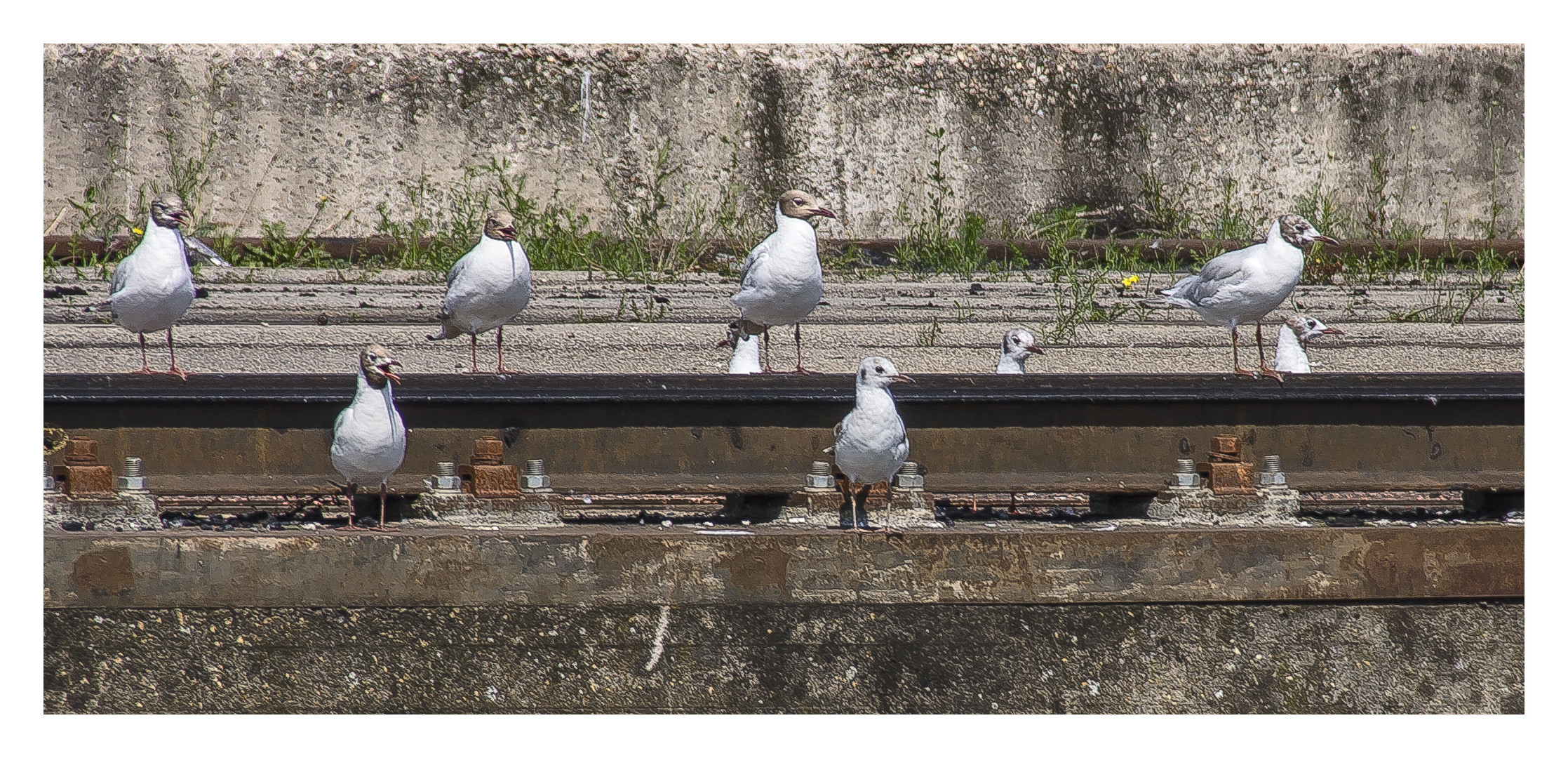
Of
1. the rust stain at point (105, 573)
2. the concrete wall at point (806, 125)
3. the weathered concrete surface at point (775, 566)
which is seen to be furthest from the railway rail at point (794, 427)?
the concrete wall at point (806, 125)

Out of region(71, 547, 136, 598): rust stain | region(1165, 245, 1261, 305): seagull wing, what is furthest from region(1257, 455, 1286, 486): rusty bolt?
region(71, 547, 136, 598): rust stain

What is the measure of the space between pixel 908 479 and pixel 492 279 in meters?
2.45

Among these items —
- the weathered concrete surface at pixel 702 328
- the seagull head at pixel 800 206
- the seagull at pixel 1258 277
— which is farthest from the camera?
the weathered concrete surface at pixel 702 328

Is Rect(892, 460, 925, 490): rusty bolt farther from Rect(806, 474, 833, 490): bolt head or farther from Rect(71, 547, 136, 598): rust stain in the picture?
Rect(71, 547, 136, 598): rust stain

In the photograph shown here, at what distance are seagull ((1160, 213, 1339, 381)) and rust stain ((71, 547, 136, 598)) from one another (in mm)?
4477

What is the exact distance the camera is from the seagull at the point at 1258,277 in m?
6.69

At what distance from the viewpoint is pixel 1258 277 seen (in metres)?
6.70

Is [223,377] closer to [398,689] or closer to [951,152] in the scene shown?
[398,689]

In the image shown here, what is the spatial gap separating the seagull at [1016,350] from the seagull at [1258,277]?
816mm

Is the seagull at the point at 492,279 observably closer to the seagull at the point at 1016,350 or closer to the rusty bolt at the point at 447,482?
the rusty bolt at the point at 447,482

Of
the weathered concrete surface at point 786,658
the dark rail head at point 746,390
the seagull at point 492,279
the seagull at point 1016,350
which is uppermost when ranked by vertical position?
the seagull at point 492,279

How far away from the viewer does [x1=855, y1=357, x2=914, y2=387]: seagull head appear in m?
4.95

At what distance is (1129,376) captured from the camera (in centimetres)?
582

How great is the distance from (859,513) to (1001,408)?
3.10 ft
